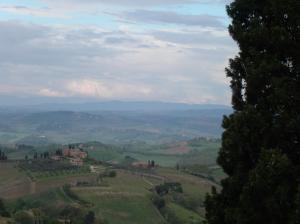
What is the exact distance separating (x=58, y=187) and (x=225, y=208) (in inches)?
5916

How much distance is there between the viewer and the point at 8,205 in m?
145

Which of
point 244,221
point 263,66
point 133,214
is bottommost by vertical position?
point 133,214

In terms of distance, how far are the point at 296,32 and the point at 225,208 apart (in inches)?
266

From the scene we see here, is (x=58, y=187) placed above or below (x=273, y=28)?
below

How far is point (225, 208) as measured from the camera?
1950 centimetres

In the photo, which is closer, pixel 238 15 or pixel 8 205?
pixel 238 15

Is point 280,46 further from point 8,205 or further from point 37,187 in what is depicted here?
point 37,187

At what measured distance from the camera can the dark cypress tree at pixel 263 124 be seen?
17.1 meters

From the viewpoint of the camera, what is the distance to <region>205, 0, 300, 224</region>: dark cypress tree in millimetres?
17078

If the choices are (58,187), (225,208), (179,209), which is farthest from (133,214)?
(225,208)

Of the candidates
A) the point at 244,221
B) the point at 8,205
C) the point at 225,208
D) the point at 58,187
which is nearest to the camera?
the point at 244,221

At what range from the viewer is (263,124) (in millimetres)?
18188

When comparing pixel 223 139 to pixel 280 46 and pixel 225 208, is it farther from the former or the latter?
pixel 280 46

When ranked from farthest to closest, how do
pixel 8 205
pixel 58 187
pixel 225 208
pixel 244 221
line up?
pixel 58 187
pixel 8 205
pixel 225 208
pixel 244 221
